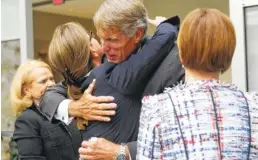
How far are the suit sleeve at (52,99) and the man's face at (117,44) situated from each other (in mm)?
465

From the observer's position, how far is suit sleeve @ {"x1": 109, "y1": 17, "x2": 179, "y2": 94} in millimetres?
2066

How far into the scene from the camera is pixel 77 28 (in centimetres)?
259

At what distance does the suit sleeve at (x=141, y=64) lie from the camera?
207cm

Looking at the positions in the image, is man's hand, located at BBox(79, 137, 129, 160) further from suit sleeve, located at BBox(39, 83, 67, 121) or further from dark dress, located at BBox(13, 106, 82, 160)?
dark dress, located at BBox(13, 106, 82, 160)

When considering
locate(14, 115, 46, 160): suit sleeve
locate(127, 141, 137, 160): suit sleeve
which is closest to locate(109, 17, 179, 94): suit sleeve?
locate(127, 141, 137, 160): suit sleeve

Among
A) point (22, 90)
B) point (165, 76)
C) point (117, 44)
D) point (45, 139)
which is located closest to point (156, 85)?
point (165, 76)

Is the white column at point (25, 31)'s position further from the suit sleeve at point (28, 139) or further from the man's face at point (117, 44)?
the man's face at point (117, 44)

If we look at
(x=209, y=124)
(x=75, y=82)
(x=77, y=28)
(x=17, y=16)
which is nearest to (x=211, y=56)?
(x=209, y=124)

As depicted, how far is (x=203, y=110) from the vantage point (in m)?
1.80

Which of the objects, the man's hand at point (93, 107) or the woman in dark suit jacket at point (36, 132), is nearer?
the man's hand at point (93, 107)

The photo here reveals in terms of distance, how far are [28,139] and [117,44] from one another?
142cm

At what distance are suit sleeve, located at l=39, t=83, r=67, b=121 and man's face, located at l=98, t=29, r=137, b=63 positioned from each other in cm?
47

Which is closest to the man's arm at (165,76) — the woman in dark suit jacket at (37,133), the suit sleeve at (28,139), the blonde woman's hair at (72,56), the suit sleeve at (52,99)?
the blonde woman's hair at (72,56)

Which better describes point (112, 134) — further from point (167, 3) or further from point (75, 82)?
point (167, 3)
